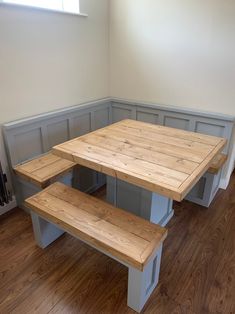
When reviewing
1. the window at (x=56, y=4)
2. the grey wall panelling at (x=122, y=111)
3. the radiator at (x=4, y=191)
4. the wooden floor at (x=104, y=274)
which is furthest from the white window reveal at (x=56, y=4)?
the wooden floor at (x=104, y=274)

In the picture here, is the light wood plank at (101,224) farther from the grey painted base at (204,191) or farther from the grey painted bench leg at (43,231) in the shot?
the grey painted base at (204,191)

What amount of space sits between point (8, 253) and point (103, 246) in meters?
0.91

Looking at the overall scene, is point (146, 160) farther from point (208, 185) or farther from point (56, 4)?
point (56, 4)

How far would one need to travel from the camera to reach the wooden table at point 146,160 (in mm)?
1306

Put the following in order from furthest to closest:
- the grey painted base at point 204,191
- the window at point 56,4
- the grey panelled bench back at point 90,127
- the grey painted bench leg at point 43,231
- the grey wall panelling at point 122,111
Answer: the grey wall panelling at point 122,111
the grey painted base at point 204,191
the grey panelled bench back at point 90,127
the window at point 56,4
the grey painted bench leg at point 43,231

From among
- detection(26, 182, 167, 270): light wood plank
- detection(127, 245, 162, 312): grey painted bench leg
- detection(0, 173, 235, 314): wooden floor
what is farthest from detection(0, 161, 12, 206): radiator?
detection(127, 245, 162, 312): grey painted bench leg

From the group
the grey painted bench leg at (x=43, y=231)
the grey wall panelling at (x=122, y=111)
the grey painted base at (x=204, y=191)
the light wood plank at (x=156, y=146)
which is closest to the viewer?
the light wood plank at (x=156, y=146)

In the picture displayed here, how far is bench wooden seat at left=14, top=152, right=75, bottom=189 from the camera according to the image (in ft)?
6.29

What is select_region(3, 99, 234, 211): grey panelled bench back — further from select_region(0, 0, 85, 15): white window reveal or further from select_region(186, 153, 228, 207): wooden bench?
select_region(0, 0, 85, 15): white window reveal

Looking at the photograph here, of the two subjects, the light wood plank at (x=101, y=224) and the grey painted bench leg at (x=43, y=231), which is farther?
the grey painted bench leg at (x=43, y=231)

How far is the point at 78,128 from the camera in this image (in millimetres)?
2600

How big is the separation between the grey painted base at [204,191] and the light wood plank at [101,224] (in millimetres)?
1015

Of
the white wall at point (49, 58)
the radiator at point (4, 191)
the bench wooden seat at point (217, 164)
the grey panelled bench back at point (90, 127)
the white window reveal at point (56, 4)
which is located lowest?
the radiator at point (4, 191)

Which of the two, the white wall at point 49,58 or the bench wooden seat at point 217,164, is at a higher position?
the white wall at point 49,58
